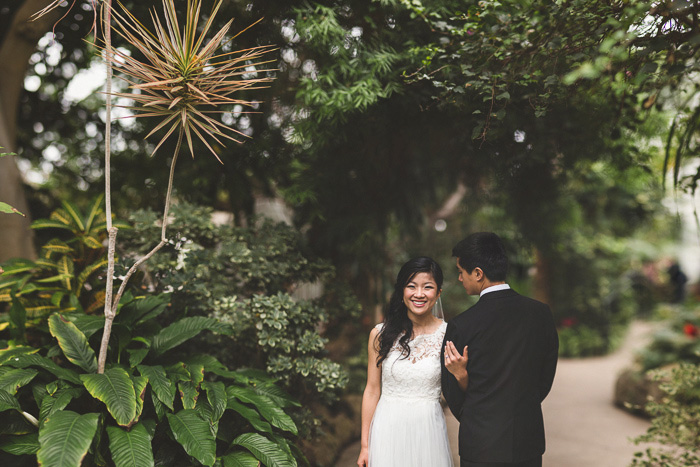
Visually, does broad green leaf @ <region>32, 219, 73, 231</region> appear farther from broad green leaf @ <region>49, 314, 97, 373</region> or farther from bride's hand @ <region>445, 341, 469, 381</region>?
bride's hand @ <region>445, 341, 469, 381</region>

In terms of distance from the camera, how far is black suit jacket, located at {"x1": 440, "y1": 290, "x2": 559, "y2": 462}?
7.89 feet

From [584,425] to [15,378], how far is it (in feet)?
20.0

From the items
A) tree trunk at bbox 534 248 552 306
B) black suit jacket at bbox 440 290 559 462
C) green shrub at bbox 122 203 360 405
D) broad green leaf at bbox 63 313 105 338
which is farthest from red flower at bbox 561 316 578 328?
broad green leaf at bbox 63 313 105 338

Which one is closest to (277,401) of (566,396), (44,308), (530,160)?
(44,308)

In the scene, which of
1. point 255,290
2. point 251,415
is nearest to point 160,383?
point 251,415

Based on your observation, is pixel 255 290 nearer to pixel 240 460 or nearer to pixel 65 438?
pixel 240 460

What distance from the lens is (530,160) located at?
161 inches

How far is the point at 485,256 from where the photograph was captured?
2.56 metres

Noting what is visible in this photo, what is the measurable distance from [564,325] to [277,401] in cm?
963

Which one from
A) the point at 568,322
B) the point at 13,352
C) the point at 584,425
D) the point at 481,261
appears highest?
the point at 568,322

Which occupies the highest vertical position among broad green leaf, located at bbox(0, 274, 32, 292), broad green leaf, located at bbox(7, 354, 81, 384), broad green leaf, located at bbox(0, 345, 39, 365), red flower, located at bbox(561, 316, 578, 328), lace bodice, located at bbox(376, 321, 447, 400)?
red flower, located at bbox(561, 316, 578, 328)

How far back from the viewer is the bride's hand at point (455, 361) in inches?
96.2

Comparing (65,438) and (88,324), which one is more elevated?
(88,324)

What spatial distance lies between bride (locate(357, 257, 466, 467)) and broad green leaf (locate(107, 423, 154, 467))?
1.20m
